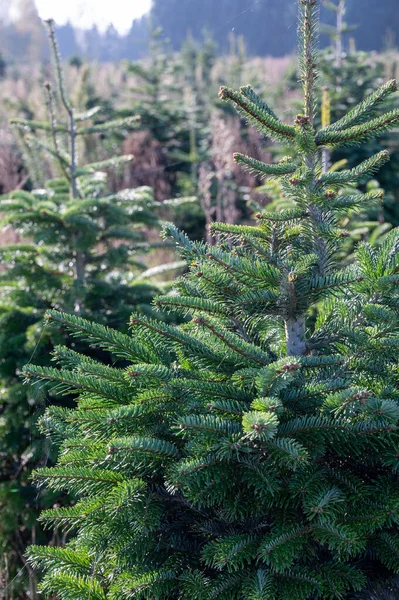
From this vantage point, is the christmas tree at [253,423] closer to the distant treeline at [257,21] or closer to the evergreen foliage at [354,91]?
the evergreen foliage at [354,91]

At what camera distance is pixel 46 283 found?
3496 mm

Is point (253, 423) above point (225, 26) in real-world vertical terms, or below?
below

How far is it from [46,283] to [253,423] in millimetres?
2617

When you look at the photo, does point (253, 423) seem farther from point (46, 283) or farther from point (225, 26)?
point (225, 26)

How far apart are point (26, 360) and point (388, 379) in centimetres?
226

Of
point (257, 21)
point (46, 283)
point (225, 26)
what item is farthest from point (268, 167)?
point (225, 26)

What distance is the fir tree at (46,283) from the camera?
3.12 metres

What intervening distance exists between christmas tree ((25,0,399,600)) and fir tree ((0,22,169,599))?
1.50 metres

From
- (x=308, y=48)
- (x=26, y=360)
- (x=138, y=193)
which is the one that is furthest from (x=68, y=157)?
(x=308, y=48)

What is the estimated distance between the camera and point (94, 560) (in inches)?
61.8

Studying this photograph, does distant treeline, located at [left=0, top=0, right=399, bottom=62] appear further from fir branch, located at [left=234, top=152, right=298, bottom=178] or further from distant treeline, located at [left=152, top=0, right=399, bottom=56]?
fir branch, located at [left=234, top=152, right=298, bottom=178]

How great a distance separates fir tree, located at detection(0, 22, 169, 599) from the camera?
3.12 m

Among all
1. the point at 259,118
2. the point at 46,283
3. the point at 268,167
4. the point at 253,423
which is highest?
the point at 259,118

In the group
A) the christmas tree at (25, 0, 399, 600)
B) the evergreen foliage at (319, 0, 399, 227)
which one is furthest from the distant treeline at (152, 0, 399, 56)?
the christmas tree at (25, 0, 399, 600)
